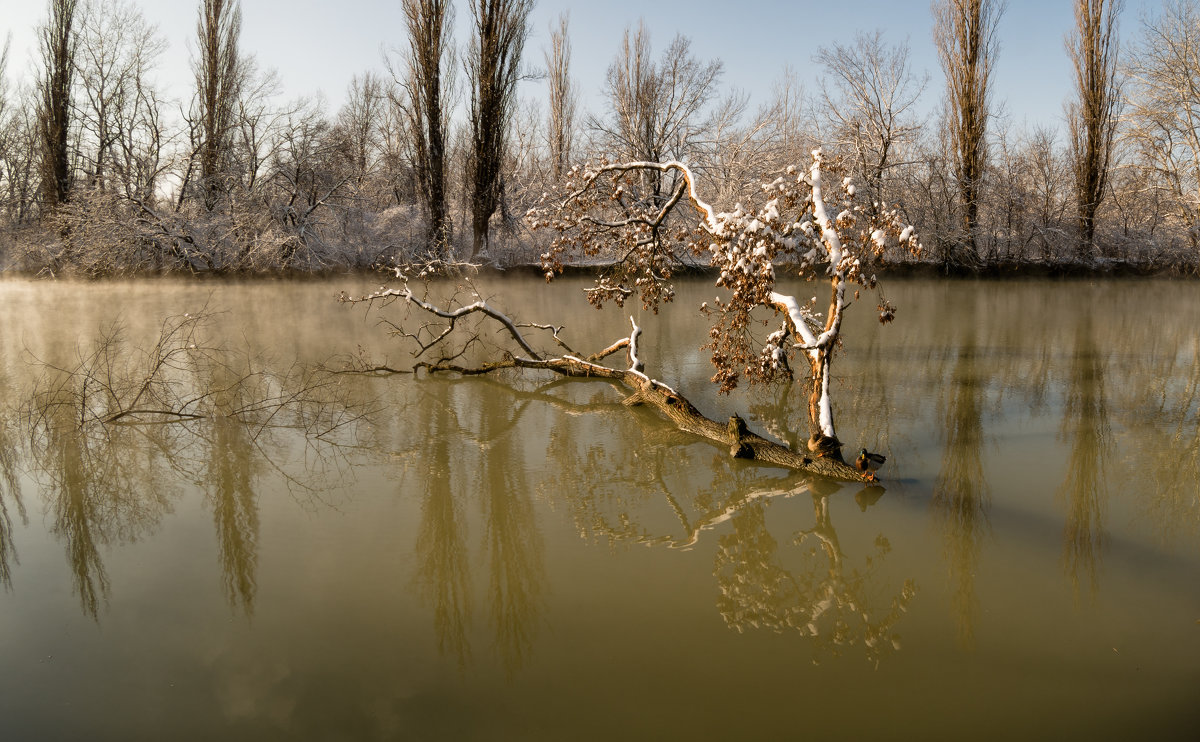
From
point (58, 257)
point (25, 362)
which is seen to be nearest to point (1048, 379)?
point (25, 362)

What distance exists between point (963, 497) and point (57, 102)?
29518 mm

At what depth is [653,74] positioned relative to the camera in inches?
1124

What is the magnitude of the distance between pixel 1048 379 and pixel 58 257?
2610 centimetres

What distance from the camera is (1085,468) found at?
A: 245 inches

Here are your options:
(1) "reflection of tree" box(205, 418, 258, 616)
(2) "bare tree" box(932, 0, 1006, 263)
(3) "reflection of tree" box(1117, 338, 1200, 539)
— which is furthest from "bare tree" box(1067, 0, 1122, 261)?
(1) "reflection of tree" box(205, 418, 258, 616)

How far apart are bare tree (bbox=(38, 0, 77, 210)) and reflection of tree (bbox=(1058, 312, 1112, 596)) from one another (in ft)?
92.5

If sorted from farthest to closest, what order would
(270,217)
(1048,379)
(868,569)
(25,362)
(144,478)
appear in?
(270,217) < (25,362) < (1048,379) < (144,478) < (868,569)

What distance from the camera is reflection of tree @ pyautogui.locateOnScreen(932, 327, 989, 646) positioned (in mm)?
4059

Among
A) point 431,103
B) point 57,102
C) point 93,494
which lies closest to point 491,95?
point 431,103

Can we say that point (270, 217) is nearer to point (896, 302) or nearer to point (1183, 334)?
point (896, 302)

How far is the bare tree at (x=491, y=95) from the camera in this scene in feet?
80.5

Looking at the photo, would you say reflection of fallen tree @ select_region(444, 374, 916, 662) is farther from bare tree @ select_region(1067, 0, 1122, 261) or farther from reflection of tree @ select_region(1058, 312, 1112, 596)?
bare tree @ select_region(1067, 0, 1122, 261)

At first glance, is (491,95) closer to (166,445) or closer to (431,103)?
(431,103)

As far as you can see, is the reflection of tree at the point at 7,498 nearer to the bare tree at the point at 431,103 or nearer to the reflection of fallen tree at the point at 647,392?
the reflection of fallen tree at the point at 647,392
